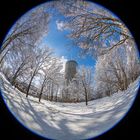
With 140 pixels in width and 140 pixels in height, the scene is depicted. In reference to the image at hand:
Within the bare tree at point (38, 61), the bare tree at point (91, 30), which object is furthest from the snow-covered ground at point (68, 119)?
the bare tree at point (38, 61)

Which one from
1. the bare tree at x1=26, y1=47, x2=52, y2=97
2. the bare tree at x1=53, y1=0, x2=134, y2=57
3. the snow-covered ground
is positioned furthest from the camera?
the bare tree at x1=26, y1=47, x2=52, y2=97

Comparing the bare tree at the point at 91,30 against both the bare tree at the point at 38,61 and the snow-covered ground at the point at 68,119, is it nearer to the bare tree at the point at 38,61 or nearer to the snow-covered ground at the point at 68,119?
the snow-covered ground at the point at 68,119

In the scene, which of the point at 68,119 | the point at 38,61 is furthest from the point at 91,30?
the point at 38,61

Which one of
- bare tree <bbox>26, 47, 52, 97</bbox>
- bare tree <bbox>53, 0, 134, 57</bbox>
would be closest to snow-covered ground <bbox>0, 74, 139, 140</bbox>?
bare tree <bbox>53, 0, 134, 57</bbox>

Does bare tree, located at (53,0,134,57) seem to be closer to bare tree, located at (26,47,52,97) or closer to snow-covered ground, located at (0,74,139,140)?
snow-covered ground, located at (0,74,139,140)

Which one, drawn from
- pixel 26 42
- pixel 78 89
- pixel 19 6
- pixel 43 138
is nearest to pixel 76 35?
pixel 26 42

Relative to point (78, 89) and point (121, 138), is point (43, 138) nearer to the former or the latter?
point (121, 138)

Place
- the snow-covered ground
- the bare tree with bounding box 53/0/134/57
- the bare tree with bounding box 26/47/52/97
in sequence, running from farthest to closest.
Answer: the bare tree with bounding box 26/47/52/97 < the bare tree with bounding box 53/0/134/57 < the snow-covered ground

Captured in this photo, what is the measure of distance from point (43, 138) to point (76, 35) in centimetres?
452

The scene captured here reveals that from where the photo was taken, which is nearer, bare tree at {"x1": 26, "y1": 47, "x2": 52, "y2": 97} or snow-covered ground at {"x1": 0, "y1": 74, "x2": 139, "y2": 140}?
snow-covered ground at {"x1": 0, "y1": 74, "x2": 139, "y2": 140}

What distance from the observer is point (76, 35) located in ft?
18.3

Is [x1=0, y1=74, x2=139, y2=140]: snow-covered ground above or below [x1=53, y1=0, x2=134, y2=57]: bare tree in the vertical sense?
below

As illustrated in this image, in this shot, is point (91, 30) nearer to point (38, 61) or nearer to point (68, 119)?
point (68, 119)

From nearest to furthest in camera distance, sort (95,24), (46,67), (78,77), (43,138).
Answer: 1. (43,138)
2. (95,24)
3. (46,67)
4. (78,77)
